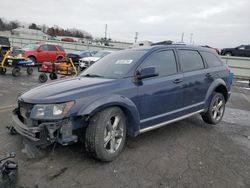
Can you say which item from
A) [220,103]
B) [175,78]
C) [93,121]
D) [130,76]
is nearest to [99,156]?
[93,121]

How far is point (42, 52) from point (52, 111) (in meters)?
16.4

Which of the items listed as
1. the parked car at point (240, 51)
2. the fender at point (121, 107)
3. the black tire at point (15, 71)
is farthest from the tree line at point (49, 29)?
the fender at point (121, 107)

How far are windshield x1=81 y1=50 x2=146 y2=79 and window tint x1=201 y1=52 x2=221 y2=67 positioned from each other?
1.84m

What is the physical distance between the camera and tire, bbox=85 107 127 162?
331 cm

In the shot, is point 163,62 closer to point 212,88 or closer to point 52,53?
point 212,88

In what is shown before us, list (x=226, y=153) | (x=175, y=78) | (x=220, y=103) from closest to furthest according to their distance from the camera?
(x=226, y=153), (x=175, y=78), (x=220, y=103)

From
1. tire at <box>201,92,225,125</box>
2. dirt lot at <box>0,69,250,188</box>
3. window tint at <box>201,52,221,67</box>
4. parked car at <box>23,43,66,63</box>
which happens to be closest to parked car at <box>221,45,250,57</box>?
parked car at <box>23,43,66,63</box>

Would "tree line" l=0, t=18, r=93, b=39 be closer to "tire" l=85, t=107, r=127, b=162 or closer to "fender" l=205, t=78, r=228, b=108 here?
"fender" l=205, t=78, r=228, b=108

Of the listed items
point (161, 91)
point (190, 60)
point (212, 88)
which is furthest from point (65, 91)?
point (212, 88)

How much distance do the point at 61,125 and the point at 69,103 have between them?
302 mm

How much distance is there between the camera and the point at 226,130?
5375mm

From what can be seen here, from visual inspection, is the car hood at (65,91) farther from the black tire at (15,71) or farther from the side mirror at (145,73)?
the black tire at (15,71)

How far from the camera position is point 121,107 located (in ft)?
12.1

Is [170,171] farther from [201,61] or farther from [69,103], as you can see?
A: [201,61]
